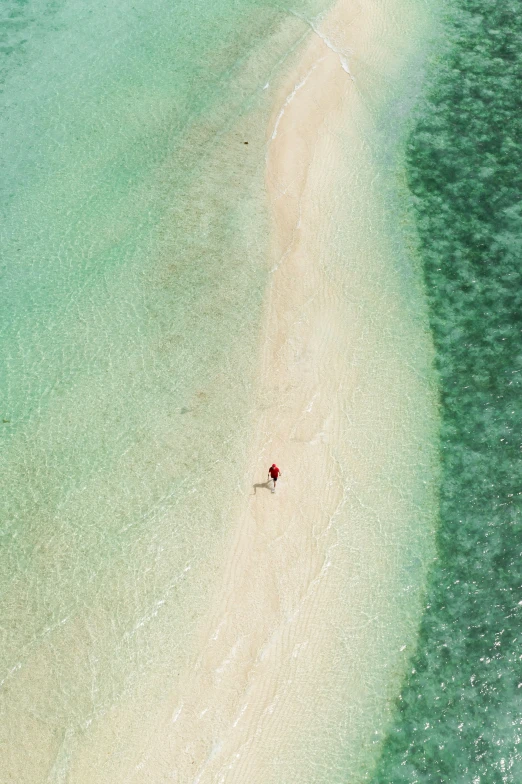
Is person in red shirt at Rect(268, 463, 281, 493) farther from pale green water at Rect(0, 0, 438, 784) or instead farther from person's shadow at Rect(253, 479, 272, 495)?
pale green water at Rect(0, 0, 438, 784)

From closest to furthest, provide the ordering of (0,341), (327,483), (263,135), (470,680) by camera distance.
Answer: (470,680), (327,483), (0,341), (263,135)

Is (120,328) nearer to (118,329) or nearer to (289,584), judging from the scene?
(118,329)

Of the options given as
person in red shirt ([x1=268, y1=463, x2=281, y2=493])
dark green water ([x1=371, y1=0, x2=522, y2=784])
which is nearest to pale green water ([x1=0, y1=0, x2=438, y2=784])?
person in red shirt ([x1=268, y1=463, x2=281, y2=493])

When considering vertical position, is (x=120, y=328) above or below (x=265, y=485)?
above

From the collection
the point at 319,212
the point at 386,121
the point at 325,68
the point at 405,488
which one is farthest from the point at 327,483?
the point at 325,68

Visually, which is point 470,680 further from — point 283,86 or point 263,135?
point 283,86

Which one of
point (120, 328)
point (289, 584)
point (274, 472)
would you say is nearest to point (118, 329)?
point (120, 328)
